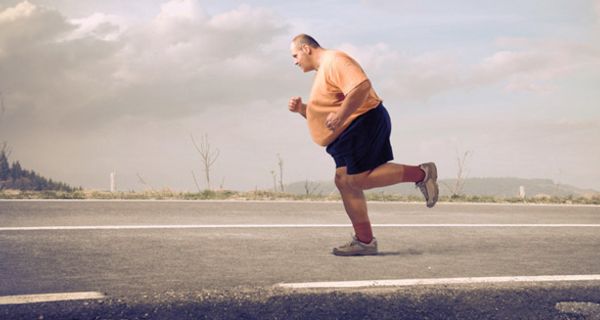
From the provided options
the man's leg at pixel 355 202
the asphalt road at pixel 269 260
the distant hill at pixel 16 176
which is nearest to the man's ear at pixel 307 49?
the man's leg at pixel 355 202

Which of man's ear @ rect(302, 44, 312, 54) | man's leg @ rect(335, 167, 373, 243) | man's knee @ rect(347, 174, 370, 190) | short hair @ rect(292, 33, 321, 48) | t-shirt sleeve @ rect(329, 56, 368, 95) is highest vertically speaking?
short hair @ rect(292, 33, 321, 48)

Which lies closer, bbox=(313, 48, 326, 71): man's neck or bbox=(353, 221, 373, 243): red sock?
bbox=(313, 48, 326, 71): man's neck

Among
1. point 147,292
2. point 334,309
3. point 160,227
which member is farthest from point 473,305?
point 160,227

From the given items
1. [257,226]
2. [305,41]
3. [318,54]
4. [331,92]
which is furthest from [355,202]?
[257,226]

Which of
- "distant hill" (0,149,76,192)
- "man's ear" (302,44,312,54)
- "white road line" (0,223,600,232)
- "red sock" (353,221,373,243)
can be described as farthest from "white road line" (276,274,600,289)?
"distant hill" (0,149,76,192)

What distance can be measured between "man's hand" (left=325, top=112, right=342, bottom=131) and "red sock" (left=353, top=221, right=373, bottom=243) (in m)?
1.16

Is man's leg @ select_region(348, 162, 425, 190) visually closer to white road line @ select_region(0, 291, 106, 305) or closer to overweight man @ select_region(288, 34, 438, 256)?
overweight man @ select_region(288, 34, 438, 256)

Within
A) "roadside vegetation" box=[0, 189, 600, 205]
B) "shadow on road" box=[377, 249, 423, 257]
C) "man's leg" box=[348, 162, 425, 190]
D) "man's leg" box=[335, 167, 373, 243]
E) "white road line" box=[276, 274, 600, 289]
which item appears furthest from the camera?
"roadside vegetation" box=[0, 189, 600, 205]

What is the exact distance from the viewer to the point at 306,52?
5.75 m

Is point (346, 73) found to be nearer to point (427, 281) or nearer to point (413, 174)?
point (413, 174)

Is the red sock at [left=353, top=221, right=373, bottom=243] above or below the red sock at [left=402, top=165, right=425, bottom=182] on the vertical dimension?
below

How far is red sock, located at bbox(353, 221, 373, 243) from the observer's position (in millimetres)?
6234

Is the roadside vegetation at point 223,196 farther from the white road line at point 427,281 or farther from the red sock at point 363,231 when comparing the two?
the white road line at point 427,281

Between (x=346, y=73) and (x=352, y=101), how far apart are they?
25 centimetres
